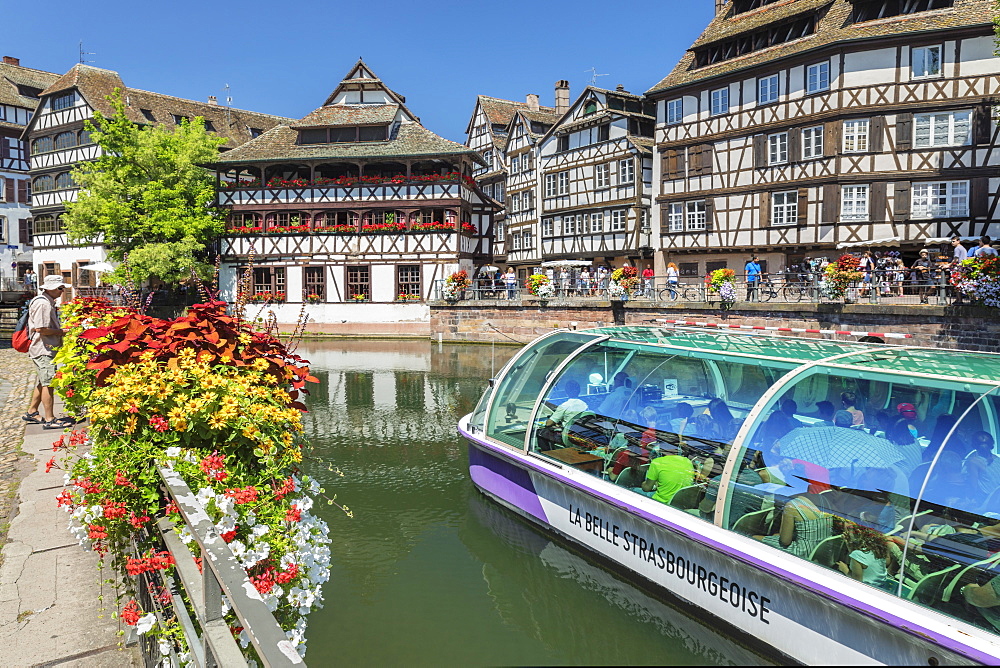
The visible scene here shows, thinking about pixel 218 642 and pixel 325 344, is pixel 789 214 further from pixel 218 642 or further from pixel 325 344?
pixel 218 642

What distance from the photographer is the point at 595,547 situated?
7617 millimetres

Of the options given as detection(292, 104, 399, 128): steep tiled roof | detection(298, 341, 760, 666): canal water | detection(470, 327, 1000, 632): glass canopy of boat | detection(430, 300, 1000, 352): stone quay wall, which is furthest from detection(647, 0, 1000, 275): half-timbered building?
detection(470, 327, 1000, 632): glass canopy of boat

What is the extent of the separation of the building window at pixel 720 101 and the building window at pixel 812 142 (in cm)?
437

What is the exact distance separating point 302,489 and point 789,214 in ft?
103

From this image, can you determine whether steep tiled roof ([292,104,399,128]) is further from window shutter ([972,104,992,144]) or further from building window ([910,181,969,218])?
window shutter ([972,104,992,144])

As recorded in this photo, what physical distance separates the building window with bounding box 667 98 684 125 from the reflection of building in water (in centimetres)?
3131

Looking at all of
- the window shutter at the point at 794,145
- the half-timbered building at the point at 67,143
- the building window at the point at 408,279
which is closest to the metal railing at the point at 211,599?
the window shutter at the point at 794,145

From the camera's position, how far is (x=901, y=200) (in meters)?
29.0

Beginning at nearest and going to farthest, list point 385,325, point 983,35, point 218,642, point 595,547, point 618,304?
1. point 218,642
2. point 595,547
3. point 983,35
4. point 618,304
5. point 385,325

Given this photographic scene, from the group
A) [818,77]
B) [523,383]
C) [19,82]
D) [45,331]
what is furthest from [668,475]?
[19,82]

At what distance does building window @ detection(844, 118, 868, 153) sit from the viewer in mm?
29562

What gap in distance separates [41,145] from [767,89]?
4448cm

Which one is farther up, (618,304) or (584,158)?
(584,158)

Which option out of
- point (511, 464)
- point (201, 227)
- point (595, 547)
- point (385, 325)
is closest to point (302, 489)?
point (595, 547)
